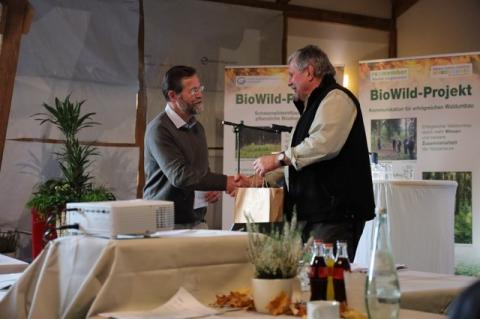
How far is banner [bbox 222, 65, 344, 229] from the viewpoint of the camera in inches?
245

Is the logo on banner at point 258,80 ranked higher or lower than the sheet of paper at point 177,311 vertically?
higher

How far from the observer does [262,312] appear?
5.22 ft

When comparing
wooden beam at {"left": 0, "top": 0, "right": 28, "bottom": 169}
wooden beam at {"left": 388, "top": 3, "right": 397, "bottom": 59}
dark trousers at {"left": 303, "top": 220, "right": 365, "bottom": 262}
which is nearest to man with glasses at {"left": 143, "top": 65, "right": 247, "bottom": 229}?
dark trousers at {"left": 303, "top": 220, "right": 365, "bottom": 262}

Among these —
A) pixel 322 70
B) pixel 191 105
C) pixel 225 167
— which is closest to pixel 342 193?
pixel 322 70

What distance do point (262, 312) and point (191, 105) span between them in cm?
184

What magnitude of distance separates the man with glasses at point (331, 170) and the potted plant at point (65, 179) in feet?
8.66

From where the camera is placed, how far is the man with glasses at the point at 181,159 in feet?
9.92

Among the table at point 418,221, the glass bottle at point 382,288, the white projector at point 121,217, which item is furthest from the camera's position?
the table at point 418,221

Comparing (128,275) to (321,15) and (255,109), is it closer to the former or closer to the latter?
(255,109)

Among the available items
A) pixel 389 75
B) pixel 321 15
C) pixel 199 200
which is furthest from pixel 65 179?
pixel 321 15

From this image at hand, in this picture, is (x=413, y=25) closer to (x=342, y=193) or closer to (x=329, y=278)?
(x=342, y=193)

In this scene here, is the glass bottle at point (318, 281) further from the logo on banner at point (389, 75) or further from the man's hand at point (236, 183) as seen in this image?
the logo on banner at point (389, 75)

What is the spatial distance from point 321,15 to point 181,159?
475 centimetres

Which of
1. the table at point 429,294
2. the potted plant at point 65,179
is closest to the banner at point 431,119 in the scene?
the potted plant at point 65,179
